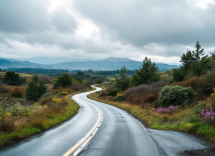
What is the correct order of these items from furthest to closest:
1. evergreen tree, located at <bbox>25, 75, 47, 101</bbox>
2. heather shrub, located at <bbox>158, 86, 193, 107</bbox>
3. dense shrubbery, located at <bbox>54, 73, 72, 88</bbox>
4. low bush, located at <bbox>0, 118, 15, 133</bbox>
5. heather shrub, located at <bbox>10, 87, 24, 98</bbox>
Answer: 1. dense shrubbery, located at <bbox>54, 73, 72, 88</bbox>
2. heather shrub, located at <bbox>10, 87, 24, 98</bbox>
3. evergreen tree, located at <bbox>25, 75, 47, 101</bbox>
4. heather shrub, located at <bbox>158, 86, 193, 107</bbox>
5. low bush, located at <bbox>0, 118, 15, 133</bbox>

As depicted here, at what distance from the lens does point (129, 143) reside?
724cm

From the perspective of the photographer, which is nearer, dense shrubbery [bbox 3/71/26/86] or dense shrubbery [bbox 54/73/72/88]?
dense shrubbery [bbox 3/71/26/86]

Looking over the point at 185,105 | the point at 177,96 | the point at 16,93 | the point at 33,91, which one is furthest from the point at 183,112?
the point at 16,93

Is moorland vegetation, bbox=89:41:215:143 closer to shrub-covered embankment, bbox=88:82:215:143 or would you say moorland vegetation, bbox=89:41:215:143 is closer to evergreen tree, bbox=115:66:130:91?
shrub-covered embankment, bbox=88:82:215:143

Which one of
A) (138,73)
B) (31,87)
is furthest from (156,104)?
(31,87)

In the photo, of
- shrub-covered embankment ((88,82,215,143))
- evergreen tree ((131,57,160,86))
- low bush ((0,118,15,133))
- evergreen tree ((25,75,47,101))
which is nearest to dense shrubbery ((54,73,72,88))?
evergreen tree ((25,75,47,101))

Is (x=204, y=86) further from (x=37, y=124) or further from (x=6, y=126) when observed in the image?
(x=6, y=126)

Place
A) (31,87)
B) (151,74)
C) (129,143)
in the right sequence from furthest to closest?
(31,87) < (151,74) < (129,143)

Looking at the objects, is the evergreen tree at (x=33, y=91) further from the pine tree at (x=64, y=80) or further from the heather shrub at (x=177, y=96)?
the heather shrub at (x=177, y=96)

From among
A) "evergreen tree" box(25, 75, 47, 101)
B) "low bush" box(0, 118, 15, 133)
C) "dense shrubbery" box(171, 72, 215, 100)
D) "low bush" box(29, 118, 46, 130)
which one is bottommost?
"evergreen tree" box(25, 75, 47, 101)

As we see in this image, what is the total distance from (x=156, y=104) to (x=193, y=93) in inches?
204

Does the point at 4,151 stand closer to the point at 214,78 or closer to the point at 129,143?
the point at 129,143

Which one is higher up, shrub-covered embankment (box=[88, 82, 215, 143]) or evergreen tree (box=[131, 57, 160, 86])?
evergreen tree (box=[131, 57, 160, 86])

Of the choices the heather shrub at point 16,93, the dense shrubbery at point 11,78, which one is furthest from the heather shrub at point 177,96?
the dense shrubbery at point 11,78
